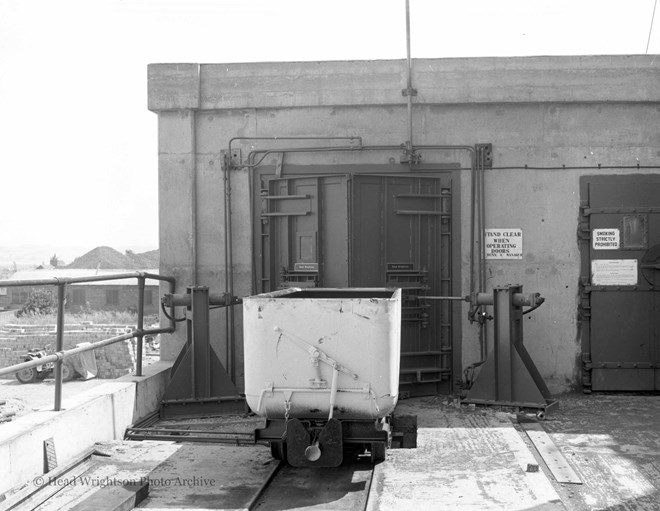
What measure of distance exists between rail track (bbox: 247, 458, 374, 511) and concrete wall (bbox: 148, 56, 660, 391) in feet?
11.9

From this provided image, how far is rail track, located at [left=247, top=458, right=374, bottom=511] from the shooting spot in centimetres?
575

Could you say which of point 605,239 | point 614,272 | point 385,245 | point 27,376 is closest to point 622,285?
point 614,272

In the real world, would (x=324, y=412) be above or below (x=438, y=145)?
below

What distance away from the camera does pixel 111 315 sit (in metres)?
46.9

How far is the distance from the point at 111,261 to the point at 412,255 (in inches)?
3671

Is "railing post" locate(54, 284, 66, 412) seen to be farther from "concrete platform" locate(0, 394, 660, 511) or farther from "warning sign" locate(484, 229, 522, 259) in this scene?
"warning sign" locate(484, 229, 522, 259)

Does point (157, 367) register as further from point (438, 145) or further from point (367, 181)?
point (438, 145)

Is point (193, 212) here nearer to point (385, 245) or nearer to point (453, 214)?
point (385, 245)

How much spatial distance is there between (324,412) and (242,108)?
5.05 meters

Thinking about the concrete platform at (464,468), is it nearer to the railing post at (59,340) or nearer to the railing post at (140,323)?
the railing post at (59,340)

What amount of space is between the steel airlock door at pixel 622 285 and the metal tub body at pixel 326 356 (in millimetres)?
4519

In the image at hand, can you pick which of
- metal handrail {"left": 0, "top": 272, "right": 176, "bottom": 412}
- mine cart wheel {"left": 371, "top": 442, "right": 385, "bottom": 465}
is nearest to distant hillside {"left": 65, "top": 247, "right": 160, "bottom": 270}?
metal handrail {"left": 0, "top": 272, "right": 176, "bottom": 412}

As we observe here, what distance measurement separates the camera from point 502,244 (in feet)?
32.5

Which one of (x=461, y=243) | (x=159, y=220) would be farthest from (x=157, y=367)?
(x=461, y=243)
